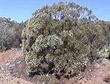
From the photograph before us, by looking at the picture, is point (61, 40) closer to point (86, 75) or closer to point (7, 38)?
point (86, 75)

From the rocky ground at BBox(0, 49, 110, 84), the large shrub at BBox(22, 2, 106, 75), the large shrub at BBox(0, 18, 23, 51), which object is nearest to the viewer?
the rocky ground at BBox(0, 49, 110, 84)

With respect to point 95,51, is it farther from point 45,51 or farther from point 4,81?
point 4,81

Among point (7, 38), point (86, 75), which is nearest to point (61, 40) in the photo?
point (86, 75)

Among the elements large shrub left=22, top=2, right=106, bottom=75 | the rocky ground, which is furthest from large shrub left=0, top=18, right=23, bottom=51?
large shrub left=22, top=2, right=106, bottom=75

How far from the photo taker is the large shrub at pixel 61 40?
57.9 ft

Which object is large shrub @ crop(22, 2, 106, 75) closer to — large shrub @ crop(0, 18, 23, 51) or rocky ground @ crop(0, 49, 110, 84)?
rocky ground @ crop(0, 49, 110, 84)

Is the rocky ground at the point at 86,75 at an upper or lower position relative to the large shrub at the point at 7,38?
lower

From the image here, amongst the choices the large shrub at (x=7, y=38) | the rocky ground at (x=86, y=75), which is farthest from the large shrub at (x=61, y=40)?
the large shrub at (x=7, y=38)

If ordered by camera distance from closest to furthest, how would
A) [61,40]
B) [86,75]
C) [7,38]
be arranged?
[86,75], [61,40], [7,38]

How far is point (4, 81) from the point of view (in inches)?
539

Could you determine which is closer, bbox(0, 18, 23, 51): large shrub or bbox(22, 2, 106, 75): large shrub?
bbox(22, 2, 106, 75): large shrub

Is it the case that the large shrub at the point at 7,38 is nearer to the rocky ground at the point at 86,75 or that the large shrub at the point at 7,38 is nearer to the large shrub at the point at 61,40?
the rocky ground at the point at 86,75

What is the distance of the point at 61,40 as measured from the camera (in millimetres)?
17891

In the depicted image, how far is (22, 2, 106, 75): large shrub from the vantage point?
1766 cm
